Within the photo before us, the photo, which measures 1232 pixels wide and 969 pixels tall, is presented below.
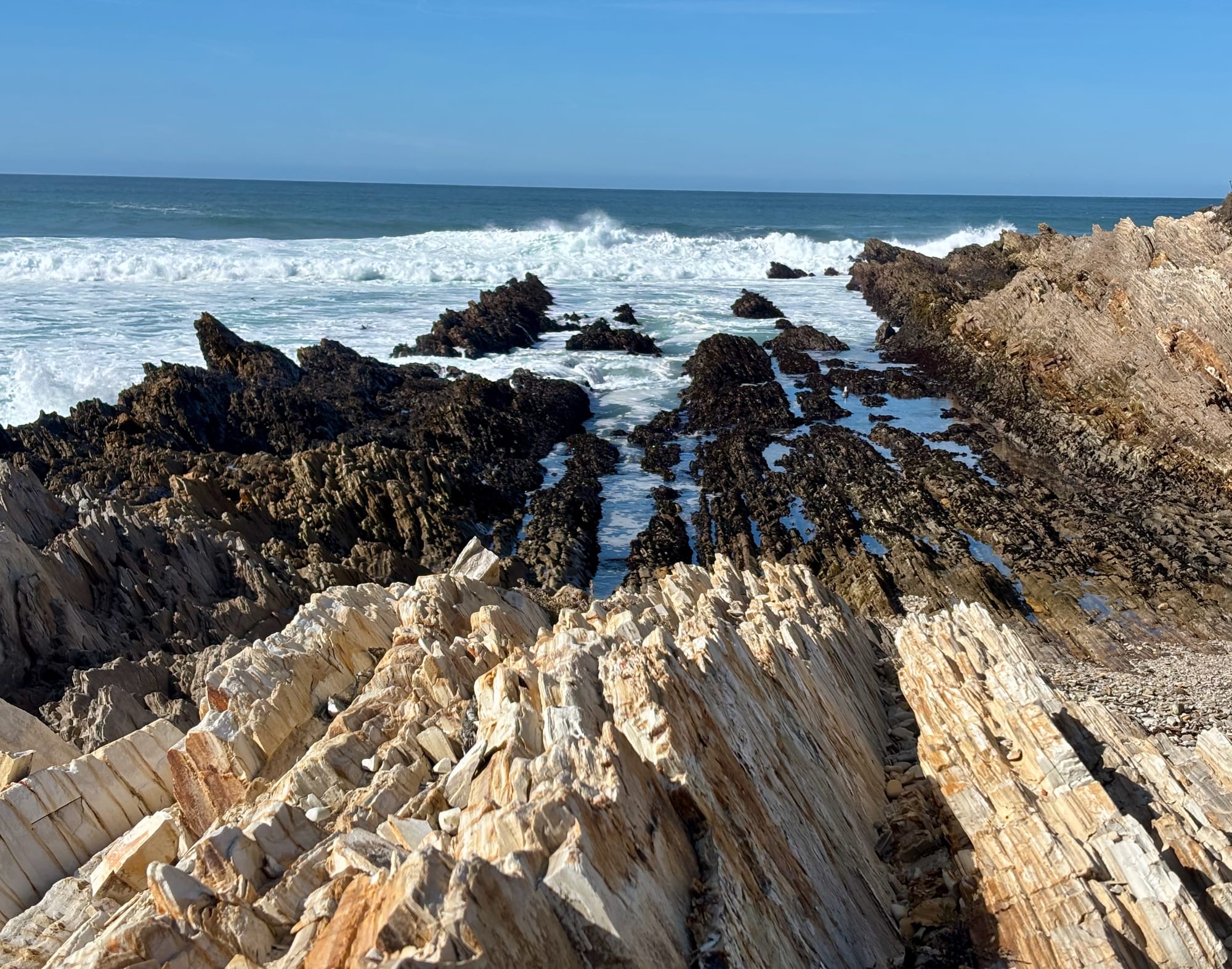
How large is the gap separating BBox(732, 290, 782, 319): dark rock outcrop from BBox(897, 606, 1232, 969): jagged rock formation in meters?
41.1

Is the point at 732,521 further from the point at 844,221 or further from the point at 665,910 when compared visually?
Answer: the point at 844,221

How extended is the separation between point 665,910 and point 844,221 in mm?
112814

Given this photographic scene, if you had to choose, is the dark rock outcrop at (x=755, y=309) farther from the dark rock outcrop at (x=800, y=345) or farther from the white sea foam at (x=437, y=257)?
the white sea foam at (x=437, y=257)

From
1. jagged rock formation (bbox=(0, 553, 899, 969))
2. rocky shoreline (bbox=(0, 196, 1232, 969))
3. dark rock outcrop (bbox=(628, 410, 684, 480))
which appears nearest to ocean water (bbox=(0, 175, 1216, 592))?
dark rock outcrop (bbox=(628, 410, 684, 480))

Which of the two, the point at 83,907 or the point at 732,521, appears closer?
the point at 83,907

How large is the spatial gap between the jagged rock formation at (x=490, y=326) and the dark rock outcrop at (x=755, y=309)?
10196mm

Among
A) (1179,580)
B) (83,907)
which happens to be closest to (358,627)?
(83,907)

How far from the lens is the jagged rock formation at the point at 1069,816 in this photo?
481 centimetres

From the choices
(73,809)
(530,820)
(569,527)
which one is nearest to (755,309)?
(569,527)

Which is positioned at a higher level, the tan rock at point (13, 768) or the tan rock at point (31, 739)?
the tan rock at point (13, 768)

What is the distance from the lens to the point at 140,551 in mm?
12531

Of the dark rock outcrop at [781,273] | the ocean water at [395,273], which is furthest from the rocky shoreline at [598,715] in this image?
the dark rock outcrop at [781,273]

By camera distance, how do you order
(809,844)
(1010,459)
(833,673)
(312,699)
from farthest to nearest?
(1010,459) → (833,673) → (312,699) → (809,844)

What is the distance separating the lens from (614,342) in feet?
135
